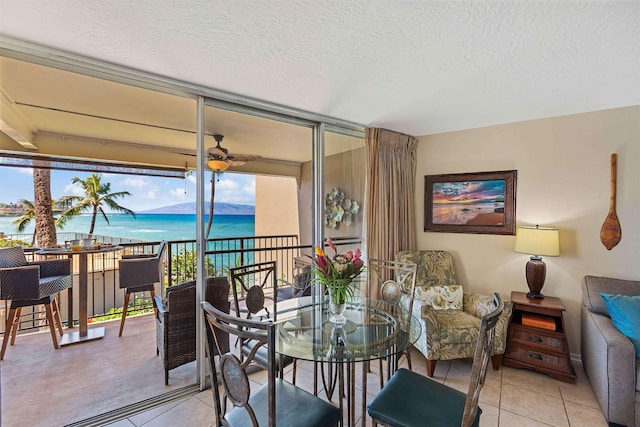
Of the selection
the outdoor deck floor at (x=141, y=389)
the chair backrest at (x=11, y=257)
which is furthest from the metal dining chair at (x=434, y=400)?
the chair backrest at (x=11, y=257)

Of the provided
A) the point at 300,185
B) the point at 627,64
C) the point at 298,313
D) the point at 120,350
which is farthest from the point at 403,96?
the point at 120,350

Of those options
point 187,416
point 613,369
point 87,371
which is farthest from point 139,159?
point 613,369

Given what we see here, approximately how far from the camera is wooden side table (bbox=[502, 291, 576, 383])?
2.55m

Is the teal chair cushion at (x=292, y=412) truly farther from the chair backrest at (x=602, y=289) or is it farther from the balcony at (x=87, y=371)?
the chair backrest at (x=602, y=289)

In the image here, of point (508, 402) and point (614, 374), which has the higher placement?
point (614, 374)

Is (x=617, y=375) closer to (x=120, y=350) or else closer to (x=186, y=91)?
(x=186, y=91)

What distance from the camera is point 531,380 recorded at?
258 cm

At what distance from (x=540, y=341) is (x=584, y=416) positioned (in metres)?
0.63

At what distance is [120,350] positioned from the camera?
3.04 m

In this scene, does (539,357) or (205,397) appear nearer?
(205,397)

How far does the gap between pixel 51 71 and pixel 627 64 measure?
13.5ft

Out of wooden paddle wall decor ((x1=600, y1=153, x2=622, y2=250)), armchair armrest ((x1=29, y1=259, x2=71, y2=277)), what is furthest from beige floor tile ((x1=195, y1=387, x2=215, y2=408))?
wooden paddle wall decor ((x1=600, y1=153, x2=622, y2=250))

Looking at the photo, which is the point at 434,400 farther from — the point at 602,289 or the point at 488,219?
the point at 488,219

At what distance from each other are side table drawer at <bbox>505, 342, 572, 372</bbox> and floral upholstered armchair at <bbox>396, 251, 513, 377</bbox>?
0.45ft
